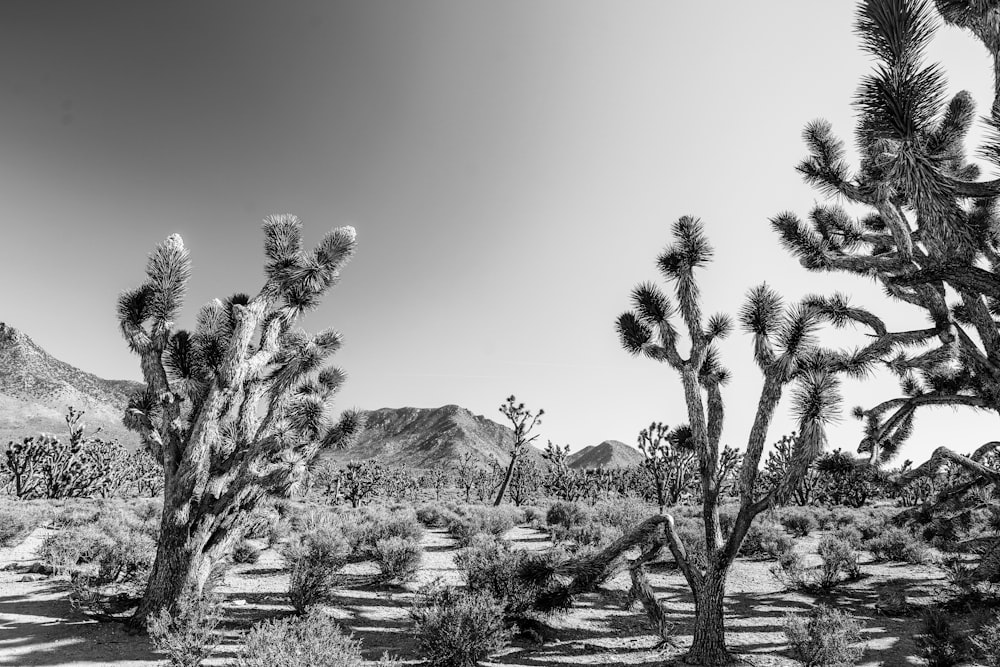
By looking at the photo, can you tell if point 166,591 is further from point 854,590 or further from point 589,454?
point 589,454

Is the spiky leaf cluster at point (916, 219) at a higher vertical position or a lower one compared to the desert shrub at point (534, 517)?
higher

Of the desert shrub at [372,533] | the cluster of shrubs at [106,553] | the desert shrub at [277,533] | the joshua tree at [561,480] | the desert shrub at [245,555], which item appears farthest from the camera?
the joshua tree at [561,480]

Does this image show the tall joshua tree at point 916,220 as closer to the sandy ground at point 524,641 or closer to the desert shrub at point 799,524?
the sandy ground at point 524,641

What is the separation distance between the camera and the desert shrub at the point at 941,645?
636 cm

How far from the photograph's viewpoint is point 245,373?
8.11 metres

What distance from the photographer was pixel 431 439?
5581 inches

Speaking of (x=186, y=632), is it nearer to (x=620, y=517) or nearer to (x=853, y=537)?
(x=620, y=517)

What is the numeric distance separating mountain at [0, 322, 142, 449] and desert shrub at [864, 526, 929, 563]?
94831 mm

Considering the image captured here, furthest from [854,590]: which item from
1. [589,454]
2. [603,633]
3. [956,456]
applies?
[589,454]

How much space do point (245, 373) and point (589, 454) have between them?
162 meters

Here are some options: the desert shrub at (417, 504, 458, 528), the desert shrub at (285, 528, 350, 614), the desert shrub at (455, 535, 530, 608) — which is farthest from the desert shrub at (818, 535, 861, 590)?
the desert shrub at (417, 504, 458, 528)

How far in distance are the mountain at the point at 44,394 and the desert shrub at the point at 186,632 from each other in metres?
89.1

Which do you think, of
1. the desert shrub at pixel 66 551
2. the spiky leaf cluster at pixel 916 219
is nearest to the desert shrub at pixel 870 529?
the spiky leaf cluster at pixel 916 219

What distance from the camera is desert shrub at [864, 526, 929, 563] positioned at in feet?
44.4
